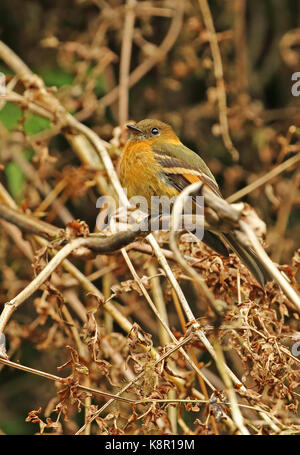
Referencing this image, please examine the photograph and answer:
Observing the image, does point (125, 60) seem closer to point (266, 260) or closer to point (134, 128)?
point (134, 128)

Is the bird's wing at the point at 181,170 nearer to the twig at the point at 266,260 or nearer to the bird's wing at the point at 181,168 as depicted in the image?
the bird's wing at the point at 181,168

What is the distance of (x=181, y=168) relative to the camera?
3.17 meters

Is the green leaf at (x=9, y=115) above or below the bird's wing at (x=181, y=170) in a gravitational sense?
above

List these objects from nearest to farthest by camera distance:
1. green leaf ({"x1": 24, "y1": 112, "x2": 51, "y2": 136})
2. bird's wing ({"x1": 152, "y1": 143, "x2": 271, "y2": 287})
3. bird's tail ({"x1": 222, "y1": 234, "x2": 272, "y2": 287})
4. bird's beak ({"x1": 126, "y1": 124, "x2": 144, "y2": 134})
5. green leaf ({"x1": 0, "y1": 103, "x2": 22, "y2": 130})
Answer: bird's tail ({"x1": 222, "y1": 234, "x2": 272, "y2": 287}) → bird's wing ({"x1": 152, "y1": 143, "x2": 271, "y2": 287}) → bird's beak ({"x1": 126, "y1": 124, "x2": 144, "y2": 134}) → green leaf ({"x1": 24, "y1": 112, "x2": 51, "y2": 136}) → green leaf ({"x1": 0, "y1": 103, "x2": 22, "y2": 130})

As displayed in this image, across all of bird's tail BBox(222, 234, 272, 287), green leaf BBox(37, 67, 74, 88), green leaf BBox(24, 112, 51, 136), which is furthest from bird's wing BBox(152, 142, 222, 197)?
green leaf BBox(37, 67, 74, 88)

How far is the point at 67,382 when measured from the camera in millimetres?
1928

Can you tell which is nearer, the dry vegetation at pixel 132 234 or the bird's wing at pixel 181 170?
the dry vegetation at pixel 132 234

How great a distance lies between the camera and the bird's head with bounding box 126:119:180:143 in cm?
348

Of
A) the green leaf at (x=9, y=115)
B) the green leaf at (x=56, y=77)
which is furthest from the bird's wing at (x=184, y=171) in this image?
the green leaf at (x=56, y=77)

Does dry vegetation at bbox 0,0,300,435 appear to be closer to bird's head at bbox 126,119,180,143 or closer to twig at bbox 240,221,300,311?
bird's head at bbox 126,119,180,143

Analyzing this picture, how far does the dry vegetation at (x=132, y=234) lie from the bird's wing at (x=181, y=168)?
313mm

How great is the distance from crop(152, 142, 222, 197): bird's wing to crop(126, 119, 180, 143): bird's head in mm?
185

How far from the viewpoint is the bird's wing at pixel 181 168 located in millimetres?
3129
